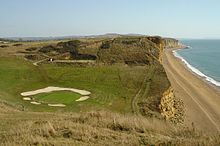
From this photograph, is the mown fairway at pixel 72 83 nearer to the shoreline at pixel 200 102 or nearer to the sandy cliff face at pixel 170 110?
the sandy cliff face at pixel 170 110

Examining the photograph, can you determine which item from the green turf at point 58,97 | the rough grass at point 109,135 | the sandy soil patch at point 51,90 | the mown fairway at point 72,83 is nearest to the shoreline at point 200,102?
the mown fairway at point 72,83

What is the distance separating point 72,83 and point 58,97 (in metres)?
7.28

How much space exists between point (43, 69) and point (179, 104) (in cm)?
1786

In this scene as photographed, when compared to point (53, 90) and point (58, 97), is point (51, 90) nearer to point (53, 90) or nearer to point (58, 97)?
point (53, 90)

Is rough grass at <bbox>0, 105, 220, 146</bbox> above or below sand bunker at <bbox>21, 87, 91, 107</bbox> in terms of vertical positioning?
above

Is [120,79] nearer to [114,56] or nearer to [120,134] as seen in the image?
[114,56]

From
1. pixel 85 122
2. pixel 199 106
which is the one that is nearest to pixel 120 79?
pixel 199 106

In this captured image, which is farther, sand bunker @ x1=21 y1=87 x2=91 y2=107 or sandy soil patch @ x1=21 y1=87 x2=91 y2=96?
sandy soil patch @ x1=21 y1=87 x2=91 y2=96

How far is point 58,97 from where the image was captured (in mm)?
30922

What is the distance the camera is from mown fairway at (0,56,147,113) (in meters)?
28.2

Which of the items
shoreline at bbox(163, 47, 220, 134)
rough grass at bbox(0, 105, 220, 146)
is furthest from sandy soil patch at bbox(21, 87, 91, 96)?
rough grass at bbox(0, 105, 220, 146)

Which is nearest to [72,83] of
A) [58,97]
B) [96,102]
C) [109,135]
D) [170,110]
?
[58,97]

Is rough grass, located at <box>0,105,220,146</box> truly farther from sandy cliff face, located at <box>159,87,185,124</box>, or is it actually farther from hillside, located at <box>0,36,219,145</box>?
sandy cliff face, located at <box>159,87,185,124</box>

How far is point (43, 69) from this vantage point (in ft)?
155
